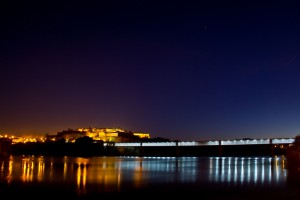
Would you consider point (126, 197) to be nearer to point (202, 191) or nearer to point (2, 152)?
point (202, 191)

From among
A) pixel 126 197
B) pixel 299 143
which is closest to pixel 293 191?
pixel 126 197

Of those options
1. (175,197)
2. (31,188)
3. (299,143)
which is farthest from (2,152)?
(175,197)

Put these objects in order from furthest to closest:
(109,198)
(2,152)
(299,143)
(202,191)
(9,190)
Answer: (2,152) → (299,143) → (202,191) → (9,190) → (109,198)

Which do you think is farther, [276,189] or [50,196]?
[276,189]

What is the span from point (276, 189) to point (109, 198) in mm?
15262

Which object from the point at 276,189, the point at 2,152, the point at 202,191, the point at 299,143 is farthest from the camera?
the point at 2,152

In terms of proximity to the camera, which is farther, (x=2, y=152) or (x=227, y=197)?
(x=2, y=152)

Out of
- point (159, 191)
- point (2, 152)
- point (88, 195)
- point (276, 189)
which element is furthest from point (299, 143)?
point (2, 152)

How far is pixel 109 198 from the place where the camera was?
2855cm

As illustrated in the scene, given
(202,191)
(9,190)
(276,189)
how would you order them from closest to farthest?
(9,190) < (202,191) < (276,189)

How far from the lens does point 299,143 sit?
90.2m

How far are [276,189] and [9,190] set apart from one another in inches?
829

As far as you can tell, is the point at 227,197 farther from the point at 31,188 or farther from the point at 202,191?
the point at 31,188

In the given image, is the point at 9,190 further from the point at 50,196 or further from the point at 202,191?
the point at 202,191
